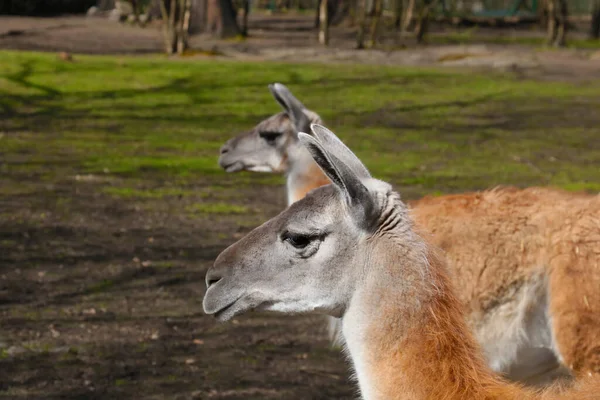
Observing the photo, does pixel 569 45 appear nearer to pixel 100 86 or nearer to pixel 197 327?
A: pixel 100 86

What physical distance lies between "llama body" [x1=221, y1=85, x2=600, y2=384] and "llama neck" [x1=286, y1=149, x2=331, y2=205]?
5.23ft

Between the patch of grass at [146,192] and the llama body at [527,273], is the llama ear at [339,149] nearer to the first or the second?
the llama body at [527,273]

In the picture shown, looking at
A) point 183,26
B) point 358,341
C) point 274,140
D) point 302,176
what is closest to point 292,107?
point 302,176

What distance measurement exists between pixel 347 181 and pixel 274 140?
4534 millimetres

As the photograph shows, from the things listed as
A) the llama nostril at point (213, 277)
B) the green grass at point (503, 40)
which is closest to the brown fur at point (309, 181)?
the llama nostril at point (213, 277)

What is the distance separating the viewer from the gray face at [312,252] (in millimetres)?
3714

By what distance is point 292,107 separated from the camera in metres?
7.52

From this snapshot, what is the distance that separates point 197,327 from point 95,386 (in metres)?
1.35

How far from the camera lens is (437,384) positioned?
3484 mm

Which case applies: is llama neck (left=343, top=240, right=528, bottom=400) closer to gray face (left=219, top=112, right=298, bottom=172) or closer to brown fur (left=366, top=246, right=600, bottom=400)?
brown fur (left=366, top=246, right=600, bottom=400)

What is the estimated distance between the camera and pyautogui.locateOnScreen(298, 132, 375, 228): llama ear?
3.58 meters

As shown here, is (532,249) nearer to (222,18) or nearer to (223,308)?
(223,308)

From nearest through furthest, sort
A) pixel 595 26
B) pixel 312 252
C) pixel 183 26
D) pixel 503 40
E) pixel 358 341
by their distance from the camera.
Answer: pixel 358 341 → pixel 312 252 → pixel 183 26 → pixel 595 26 → pixel 503 40

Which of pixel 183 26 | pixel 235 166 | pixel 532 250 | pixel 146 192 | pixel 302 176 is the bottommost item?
pixel 183 26
